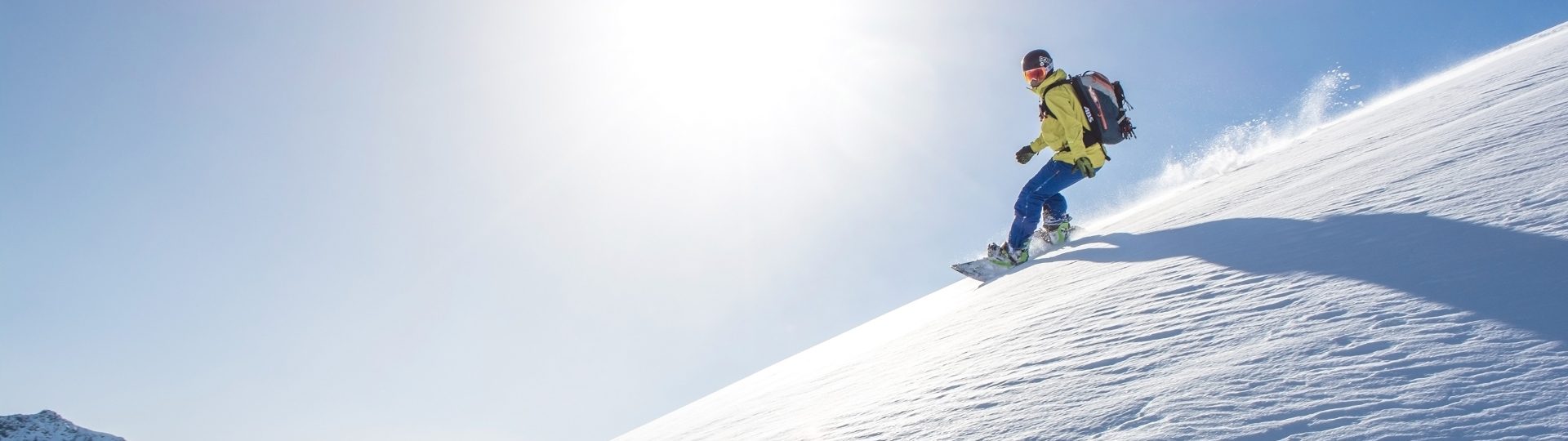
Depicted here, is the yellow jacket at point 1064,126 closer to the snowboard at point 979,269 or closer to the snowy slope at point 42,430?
the snowboard at point 979,269

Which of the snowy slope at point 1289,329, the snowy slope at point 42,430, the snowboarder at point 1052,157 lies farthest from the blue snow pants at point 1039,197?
Answer: the snowy slope at point 42,430

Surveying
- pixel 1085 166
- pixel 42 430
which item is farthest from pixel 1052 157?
pixel 42 430

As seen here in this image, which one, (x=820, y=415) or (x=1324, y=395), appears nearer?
(x=1324, y=395)

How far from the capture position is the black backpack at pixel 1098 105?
23.6 feet

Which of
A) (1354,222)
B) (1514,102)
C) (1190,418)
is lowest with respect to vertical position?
(1190,418)

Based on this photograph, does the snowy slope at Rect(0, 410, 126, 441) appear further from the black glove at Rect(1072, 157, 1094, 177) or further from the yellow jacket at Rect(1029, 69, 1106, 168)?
the black glove at Rect(1072, 157, 1094, 177)

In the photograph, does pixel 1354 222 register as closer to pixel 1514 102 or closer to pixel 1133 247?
pixel 1133 247

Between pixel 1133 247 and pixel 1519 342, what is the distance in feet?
12.9

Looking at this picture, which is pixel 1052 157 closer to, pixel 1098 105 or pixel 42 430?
pixel 1098 105

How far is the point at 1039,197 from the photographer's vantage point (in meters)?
7.85

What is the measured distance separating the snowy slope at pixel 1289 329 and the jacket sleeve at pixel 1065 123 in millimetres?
1191

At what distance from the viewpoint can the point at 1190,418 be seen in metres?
2.10

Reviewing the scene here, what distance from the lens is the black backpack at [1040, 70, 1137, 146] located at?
7.20 meters

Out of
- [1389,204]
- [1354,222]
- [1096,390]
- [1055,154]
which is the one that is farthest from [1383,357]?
[1055,154]
